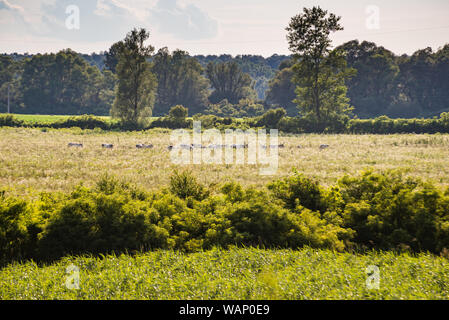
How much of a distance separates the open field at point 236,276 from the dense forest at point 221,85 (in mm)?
79961

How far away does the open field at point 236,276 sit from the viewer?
18.5 ft

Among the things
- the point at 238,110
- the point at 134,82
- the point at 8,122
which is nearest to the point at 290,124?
the point at 134,82

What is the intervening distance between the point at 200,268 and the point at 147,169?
15126mm

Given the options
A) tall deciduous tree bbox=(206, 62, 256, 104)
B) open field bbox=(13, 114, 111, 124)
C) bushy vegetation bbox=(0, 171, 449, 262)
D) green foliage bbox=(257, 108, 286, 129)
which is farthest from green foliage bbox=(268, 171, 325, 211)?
tall deciduous tree bbox=(206, 62, 256, 104)

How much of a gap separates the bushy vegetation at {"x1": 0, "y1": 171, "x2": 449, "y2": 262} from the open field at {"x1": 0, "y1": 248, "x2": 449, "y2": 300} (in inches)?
21.1

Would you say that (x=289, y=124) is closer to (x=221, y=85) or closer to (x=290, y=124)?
(x=290, y=124)

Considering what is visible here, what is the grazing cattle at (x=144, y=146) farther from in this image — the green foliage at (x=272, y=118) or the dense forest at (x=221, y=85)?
the dense forest at (x=221, y=85)

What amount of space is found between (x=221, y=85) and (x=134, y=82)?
52341 mm

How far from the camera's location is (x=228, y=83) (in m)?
105

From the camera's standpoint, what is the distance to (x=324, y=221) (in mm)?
8484
